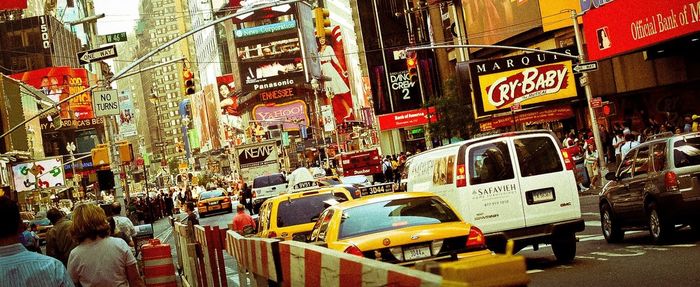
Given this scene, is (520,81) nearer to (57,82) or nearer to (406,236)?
(406,236)

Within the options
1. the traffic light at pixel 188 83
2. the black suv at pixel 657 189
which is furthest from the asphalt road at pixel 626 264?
the traffic light at pixel 188 83

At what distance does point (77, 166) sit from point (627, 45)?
321 feet

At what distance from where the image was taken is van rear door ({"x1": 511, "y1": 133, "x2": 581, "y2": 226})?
17.2 metres

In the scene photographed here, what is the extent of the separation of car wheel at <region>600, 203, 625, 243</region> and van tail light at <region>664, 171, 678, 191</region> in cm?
223

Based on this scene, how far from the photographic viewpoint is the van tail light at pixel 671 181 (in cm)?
1646

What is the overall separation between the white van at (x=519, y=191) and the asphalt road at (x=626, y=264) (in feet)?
1.66

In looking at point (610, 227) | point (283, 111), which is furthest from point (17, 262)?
point (283, 111)

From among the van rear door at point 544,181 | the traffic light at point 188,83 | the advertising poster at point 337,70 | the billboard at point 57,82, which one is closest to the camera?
the van rear door at point 544,181

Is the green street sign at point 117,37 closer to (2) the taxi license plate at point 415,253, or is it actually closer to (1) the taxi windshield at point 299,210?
(1) the taxi windshield at point 299,210

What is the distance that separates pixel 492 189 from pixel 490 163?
0.40 meters

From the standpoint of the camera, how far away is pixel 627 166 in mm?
18719

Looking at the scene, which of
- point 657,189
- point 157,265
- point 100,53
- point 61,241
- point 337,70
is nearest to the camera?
point 157,265

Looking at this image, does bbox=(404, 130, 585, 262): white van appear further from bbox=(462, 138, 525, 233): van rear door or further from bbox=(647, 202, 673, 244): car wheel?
bbox=(647, 202, 673, 244): car wheel

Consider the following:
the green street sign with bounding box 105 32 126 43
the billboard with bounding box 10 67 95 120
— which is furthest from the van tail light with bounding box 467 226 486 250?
the billboard with bounding box 10 67 95 120
